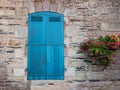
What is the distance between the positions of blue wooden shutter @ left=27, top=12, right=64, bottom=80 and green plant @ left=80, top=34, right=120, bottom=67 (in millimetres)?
779

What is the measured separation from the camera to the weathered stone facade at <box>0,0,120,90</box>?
275 inches

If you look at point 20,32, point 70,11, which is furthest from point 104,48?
point 20,32

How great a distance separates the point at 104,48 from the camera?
6637 millimetres

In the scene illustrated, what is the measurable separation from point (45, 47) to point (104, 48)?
4.77ft

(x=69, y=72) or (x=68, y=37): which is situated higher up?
(x=68, y=37)

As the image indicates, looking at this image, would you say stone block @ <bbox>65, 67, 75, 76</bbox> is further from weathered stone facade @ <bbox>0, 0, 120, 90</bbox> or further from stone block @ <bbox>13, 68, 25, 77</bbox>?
stone block @ <bbox>13, 68, 25, 77</bbox>

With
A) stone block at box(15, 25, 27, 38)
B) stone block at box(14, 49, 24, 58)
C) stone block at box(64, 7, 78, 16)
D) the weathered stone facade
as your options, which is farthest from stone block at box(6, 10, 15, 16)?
stone block at box(64, 7, 78, 16)

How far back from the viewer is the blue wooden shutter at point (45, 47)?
23.1ft

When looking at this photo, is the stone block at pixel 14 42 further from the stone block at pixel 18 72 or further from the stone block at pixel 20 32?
the stone block at pixel 18 72

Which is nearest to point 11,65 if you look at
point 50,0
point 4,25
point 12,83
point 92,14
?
point 12,83

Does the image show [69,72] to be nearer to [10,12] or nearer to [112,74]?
[112,74]

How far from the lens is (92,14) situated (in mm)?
7273

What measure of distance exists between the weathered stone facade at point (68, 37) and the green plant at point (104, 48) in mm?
430

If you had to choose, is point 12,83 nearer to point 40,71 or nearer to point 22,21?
point 40,71
